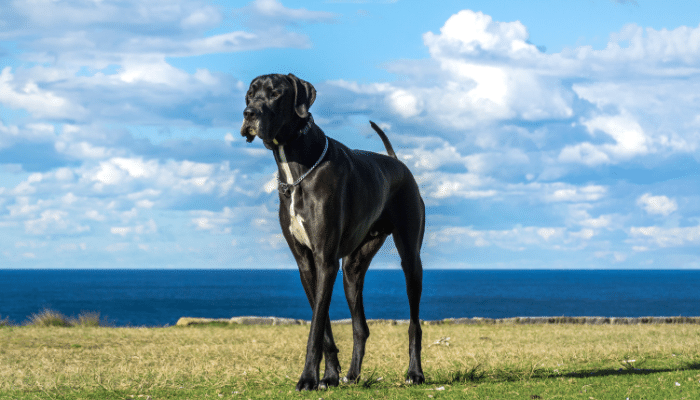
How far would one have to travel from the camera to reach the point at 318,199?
711 cm

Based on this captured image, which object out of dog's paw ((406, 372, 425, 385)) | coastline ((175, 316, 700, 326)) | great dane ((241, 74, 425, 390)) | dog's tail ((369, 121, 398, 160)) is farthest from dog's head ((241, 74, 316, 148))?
coastline ((175, 316, 700, 326))

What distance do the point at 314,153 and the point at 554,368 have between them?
487 cm

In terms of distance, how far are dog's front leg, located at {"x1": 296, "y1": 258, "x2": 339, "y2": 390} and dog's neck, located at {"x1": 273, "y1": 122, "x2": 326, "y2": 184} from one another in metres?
0.96

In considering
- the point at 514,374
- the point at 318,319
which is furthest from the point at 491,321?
the point at 318,319

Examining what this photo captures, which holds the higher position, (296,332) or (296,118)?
(296,118)

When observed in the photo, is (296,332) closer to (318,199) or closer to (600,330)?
(600,330)

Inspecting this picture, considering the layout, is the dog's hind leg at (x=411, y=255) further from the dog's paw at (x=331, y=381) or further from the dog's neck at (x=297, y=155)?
the dog's neck at (x=297, y=155)

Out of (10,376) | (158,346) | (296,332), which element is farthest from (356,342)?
(296,332)

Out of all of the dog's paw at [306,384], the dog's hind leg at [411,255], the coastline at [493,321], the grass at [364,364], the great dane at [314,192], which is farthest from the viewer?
the coastline at [493,321]

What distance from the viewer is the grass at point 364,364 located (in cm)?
749

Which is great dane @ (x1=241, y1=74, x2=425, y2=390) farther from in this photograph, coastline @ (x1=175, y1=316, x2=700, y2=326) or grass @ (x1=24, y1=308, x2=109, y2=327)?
Result: grass @ (x1=24, y1=308, x2=109, y2=327)

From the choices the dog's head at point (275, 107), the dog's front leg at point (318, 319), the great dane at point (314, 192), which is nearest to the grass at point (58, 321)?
the great dane at point (314, 192)

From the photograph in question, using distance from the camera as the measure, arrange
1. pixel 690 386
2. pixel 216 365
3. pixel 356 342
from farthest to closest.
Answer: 1. pixel 216 365
2. pixel 356 342
3. pixel 690 386

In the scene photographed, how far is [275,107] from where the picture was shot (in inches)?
271
